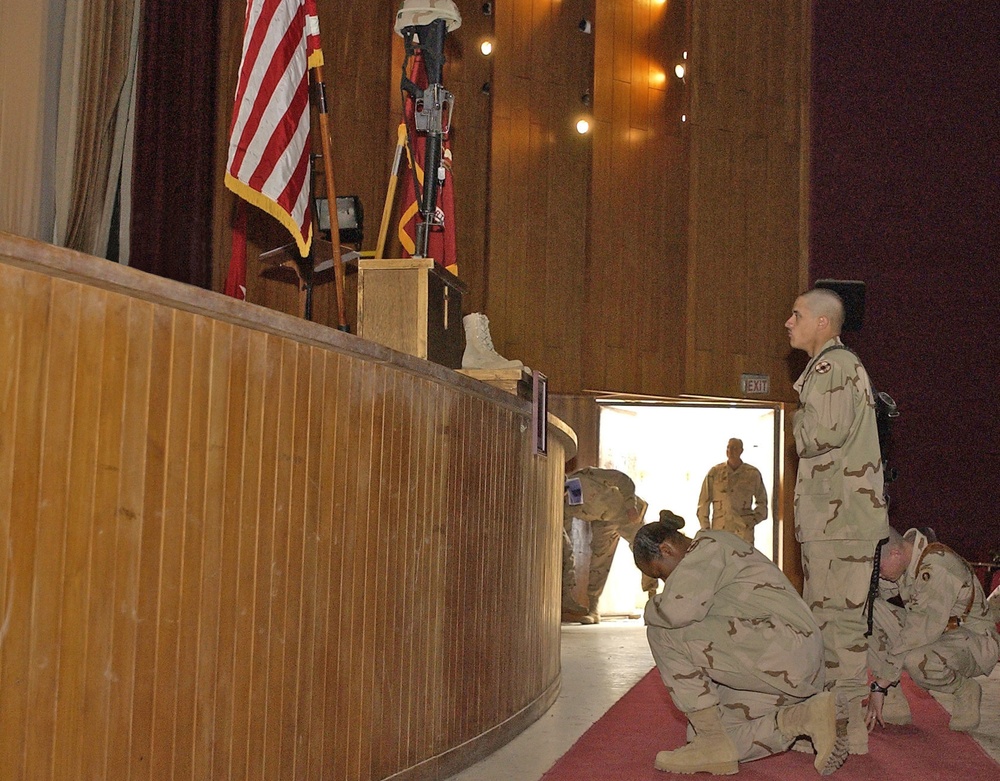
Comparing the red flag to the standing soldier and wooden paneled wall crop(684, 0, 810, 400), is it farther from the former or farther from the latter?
wooden paneled wall crop(684, 0, 810, 400)

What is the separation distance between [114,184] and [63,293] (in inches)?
201

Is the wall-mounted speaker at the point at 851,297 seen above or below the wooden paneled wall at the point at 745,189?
below

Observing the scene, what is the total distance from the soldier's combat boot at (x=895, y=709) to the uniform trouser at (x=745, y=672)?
990 millimetres

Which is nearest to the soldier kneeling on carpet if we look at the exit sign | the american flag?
the american flag

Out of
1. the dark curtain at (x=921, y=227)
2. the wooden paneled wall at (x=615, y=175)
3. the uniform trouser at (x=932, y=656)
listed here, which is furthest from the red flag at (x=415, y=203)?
the dark curtain at (x=921, y=227)

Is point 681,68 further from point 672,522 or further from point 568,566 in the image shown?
point 672,522

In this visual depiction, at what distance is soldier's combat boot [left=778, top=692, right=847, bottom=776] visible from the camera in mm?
3279

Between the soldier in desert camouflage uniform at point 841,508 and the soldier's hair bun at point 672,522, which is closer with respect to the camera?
the soldier's hair bun at point 672,522

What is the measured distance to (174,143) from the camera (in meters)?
7.24

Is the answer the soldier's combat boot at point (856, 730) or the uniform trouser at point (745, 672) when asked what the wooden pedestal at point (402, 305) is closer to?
the uniform trouser at point (745, 672)

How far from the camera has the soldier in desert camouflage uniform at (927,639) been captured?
4273 mm

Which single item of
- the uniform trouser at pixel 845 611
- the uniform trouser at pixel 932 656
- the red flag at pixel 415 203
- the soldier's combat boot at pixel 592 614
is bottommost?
the soldier's combat boot at pixel 592 614

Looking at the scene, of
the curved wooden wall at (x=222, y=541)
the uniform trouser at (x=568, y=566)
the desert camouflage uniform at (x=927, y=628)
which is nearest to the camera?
the curved wooden wall at (x=222, y=541)

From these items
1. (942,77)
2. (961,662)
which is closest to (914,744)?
(961,662)
